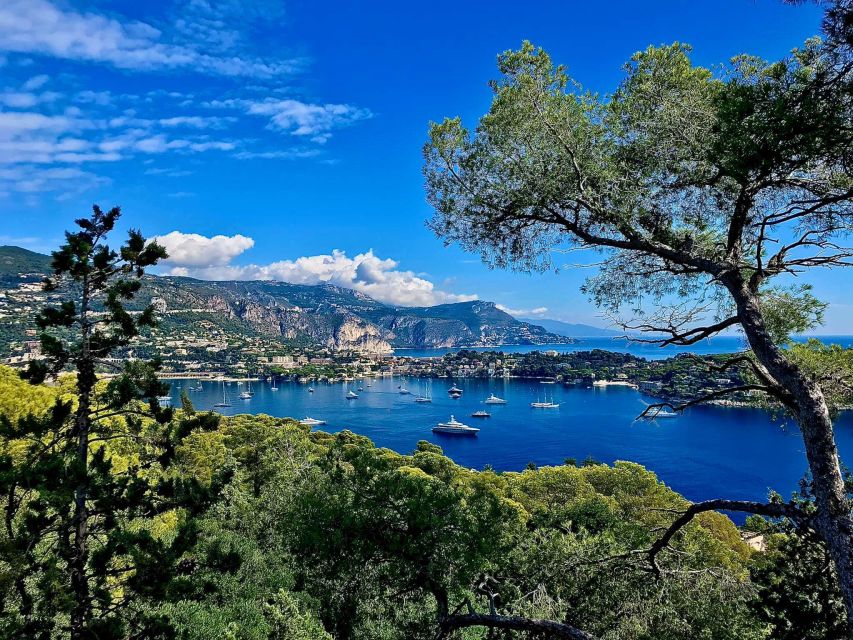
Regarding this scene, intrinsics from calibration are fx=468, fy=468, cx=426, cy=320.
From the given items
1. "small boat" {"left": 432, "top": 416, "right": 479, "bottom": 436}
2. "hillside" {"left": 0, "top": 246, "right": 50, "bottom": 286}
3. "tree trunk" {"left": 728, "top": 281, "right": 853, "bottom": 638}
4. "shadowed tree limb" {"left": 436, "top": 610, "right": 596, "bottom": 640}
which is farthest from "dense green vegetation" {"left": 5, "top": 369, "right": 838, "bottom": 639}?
"hillside" {"left": 0, "top": 246, "right": 50, "bottom": 286}

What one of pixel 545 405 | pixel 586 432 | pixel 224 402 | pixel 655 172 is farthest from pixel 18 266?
pixel 655 172

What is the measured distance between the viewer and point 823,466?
3.08m

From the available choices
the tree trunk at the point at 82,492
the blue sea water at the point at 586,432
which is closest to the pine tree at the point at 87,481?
the tree trunk at the point at 82,492

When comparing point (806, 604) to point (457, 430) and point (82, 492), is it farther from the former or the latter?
point (457, 430)

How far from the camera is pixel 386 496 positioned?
670 cm

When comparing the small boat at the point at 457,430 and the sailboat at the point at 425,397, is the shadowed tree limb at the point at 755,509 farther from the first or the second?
the sailboat at the point at 425,397

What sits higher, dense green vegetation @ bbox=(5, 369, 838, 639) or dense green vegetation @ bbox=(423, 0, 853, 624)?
dense green vegetation @ bbox=(423, 0, 853, 624)

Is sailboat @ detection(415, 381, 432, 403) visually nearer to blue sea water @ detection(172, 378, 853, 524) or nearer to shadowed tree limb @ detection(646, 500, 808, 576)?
blue sea water @ detection(172, 378, 853, 524)

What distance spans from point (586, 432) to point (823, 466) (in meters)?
58.9

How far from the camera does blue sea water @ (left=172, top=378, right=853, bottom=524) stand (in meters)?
41.0

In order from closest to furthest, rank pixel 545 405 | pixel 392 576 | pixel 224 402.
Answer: pixel 392 576 → pixel 545 405 → pixel 224 402

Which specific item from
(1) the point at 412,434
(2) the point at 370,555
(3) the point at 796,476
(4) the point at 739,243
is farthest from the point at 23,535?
(1) the point at 412,434

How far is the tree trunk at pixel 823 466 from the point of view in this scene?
2.88m

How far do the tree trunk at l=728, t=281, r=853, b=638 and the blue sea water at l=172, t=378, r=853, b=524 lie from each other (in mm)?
22922
